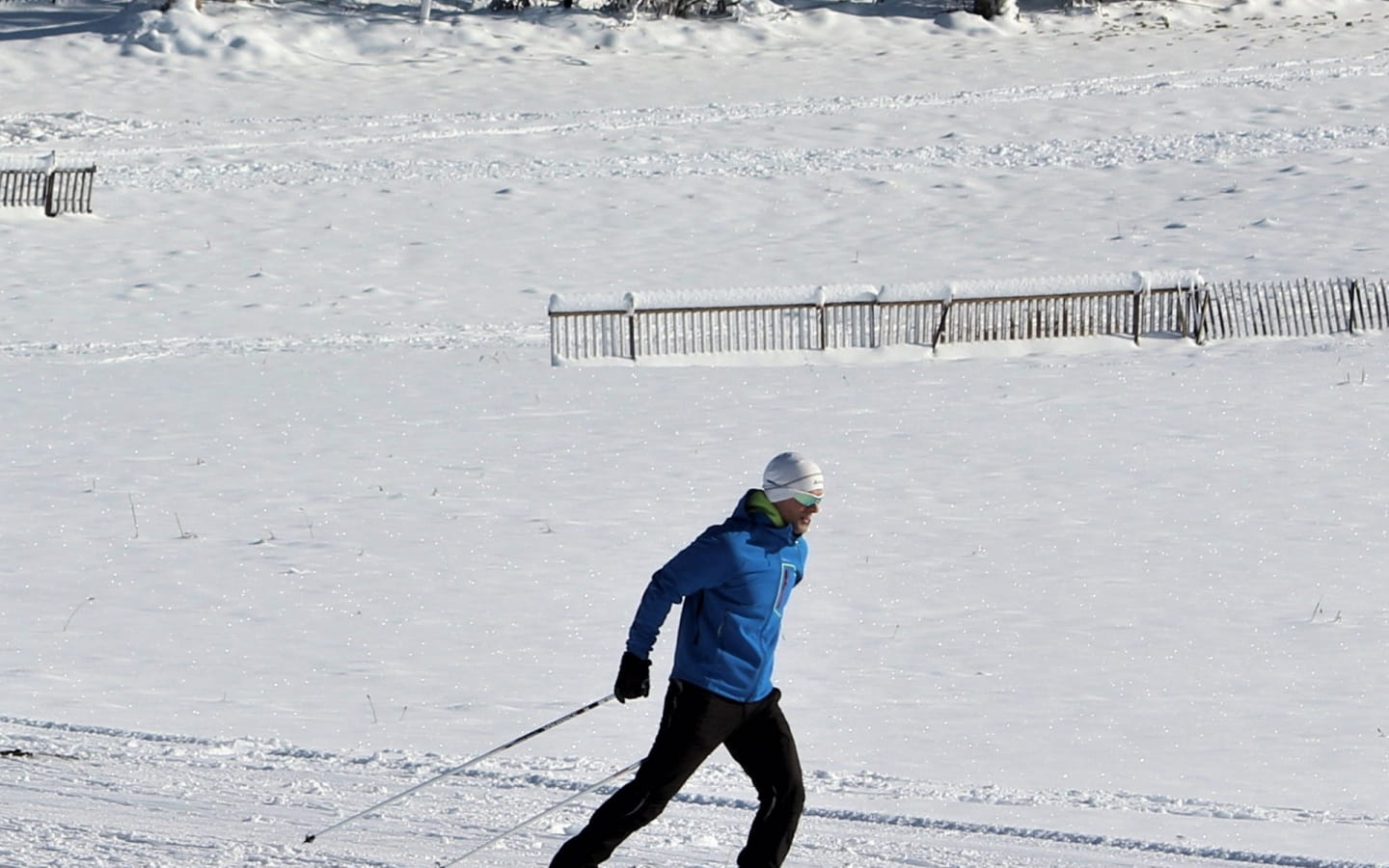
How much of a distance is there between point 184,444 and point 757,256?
12.5 metres

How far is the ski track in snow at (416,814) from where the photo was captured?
262 inches

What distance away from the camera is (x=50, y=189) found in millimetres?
29781

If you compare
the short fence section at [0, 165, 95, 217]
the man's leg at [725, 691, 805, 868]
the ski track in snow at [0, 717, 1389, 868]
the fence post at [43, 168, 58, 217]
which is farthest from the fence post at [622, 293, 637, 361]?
the man's leg at [725, 691, 805, 868]

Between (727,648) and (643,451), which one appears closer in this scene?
(727,648)

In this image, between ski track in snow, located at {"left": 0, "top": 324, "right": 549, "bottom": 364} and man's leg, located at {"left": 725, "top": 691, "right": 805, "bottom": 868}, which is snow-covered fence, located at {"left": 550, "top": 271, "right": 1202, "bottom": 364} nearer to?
ski track in snow, located at {"left": 0, "top": 324, "right": 549, "bottom": 364}

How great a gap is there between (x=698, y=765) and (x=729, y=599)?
0.57 meters

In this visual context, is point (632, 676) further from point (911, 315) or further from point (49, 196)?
point (49, 196)

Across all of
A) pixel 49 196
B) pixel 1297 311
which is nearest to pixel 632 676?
pixel 1297 311

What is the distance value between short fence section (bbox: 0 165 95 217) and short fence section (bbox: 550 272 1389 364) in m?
11.7

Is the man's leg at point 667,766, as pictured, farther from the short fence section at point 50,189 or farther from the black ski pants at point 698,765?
the short fence section at point 50,189

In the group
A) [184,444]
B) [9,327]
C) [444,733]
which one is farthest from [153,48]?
[444,733]

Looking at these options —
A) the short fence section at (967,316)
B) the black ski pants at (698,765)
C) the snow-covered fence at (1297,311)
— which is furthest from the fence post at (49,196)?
the black ski pants at (698,765)

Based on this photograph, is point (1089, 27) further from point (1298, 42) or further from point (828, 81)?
point (828, 81)

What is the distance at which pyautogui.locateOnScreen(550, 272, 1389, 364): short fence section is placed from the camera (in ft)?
73.4
